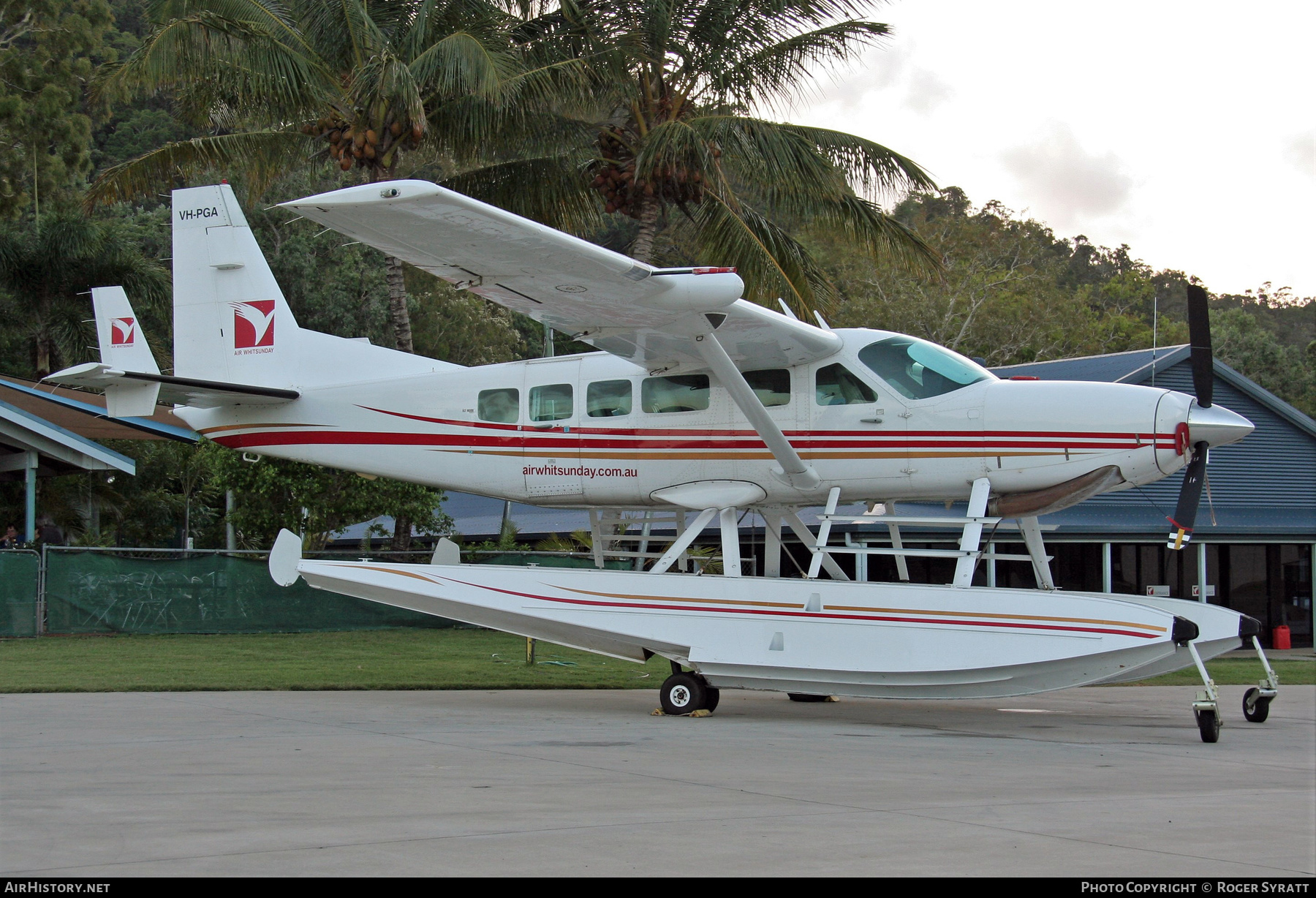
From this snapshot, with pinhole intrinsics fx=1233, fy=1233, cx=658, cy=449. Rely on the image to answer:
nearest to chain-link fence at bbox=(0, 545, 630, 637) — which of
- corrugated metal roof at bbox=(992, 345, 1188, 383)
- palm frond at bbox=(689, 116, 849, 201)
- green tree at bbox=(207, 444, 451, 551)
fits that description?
green tree at bbox=(207, 444, 451, 551)

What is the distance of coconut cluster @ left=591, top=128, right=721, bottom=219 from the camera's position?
62.2 ft

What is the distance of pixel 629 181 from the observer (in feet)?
64.1

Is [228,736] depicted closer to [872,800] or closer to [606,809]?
[606,809]

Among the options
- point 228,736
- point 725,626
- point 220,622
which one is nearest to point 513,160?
point 220,622

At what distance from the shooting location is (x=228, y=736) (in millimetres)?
8336

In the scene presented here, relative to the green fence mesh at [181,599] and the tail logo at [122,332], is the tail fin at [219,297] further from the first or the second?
the green fence mesh at [181,599]

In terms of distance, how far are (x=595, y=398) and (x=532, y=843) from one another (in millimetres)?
7584

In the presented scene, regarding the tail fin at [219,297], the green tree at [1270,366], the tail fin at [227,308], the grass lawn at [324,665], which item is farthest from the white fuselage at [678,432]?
the green tree at [1270,366]

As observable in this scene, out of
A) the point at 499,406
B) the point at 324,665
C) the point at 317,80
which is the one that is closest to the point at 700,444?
the point at 499,406

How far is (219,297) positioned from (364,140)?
20.2 ft

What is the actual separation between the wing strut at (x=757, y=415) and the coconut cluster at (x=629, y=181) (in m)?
8.38

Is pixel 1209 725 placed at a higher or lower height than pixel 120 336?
lower

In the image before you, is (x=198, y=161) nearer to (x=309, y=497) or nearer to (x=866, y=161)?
(x=309, y=497)

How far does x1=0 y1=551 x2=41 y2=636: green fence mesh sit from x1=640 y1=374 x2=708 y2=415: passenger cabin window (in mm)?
11667
